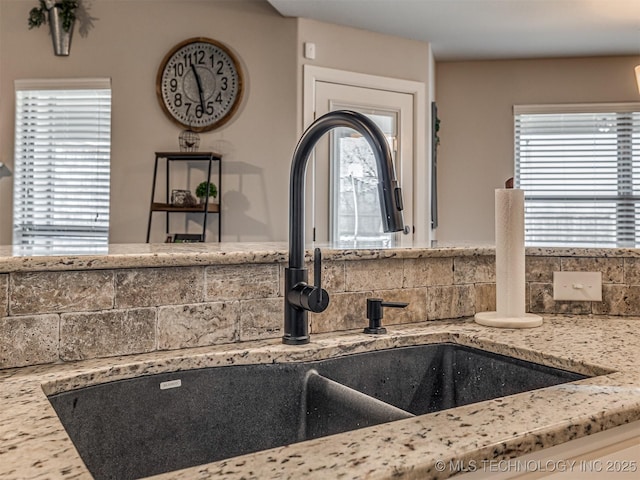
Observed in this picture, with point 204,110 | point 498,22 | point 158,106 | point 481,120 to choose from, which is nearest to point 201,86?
point 204,110

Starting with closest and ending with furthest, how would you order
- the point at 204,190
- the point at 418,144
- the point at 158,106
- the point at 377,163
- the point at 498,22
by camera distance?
the point at 377,163
the point at 204,190
the point at 158,106
the point at 498,22
the point at 418,144

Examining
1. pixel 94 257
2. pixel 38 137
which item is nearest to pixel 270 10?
pixel 38 137

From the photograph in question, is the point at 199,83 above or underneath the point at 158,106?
above

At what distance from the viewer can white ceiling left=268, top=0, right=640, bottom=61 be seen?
3.56 metres

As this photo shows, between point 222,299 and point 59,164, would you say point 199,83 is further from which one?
point 222,299

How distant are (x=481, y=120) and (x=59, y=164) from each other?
3436mm

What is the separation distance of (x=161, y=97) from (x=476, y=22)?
7.36ft

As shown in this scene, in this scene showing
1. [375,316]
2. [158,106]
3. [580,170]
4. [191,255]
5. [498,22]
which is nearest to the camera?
[191,255]

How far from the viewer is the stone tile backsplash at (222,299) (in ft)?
2.90

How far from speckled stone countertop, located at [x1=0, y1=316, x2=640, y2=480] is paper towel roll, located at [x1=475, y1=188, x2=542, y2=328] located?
123mm

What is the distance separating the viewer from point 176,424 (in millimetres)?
878

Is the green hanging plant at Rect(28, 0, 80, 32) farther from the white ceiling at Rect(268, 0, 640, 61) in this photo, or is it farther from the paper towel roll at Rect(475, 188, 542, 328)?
the paper towel roll at Rect(475, 188, 542, 328)

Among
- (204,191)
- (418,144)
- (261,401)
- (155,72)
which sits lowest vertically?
(261,401)

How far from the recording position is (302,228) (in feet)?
3.31
